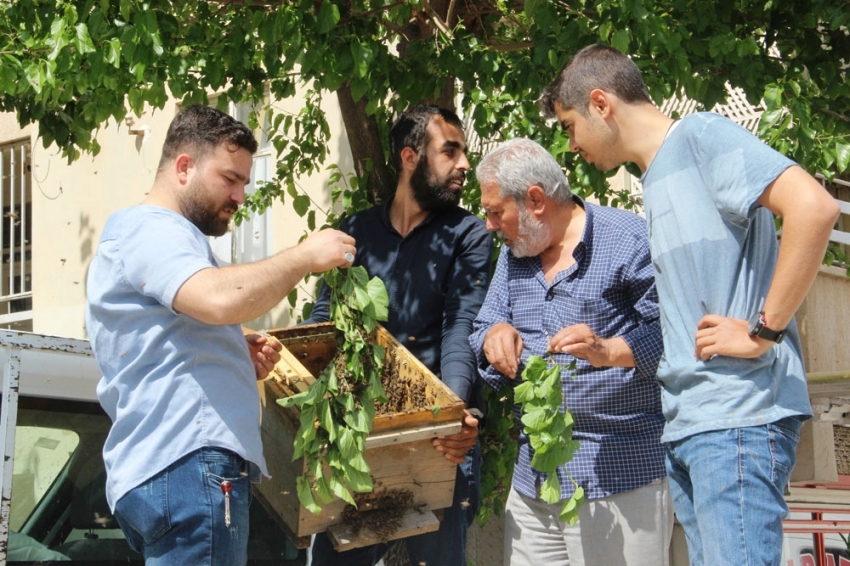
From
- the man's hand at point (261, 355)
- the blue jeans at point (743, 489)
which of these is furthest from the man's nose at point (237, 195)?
the blue jeans at point (743, 489)

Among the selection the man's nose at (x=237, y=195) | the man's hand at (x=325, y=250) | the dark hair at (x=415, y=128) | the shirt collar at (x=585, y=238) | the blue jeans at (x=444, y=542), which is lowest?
the blue jeans at (x=444, y=542)

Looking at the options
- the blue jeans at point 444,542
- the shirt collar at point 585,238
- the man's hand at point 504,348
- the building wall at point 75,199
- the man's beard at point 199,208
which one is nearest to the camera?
the man's beard at point 199,208

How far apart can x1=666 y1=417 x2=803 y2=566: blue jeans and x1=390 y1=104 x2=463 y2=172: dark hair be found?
7.22 ft

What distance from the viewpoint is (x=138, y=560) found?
4.12 metres

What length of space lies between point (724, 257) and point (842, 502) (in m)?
5.31

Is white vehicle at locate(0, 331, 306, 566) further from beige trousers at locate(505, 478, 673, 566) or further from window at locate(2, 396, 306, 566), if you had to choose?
beige trousers at locate(505, 478, 673, 566)

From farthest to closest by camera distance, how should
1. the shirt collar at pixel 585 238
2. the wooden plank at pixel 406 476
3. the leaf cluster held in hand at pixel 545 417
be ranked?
the shirt collar at pixel 585 238 → the wooden plank at pixel 406 476 → the leaf cluster held in hand at pixel 545 417

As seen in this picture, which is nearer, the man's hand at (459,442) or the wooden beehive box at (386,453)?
the wooden beehive box at (386,453)

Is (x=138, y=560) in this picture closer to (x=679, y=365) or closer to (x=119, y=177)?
(x=679, y=365)

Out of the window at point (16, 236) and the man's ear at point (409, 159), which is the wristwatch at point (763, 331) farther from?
the window at point (16, 236)

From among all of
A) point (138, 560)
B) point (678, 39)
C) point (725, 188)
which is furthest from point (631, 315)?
point (138, 560)

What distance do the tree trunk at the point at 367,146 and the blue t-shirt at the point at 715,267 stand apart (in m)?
2.70

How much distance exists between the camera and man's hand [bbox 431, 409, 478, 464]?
11.7ft

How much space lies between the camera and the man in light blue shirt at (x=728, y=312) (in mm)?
2551
